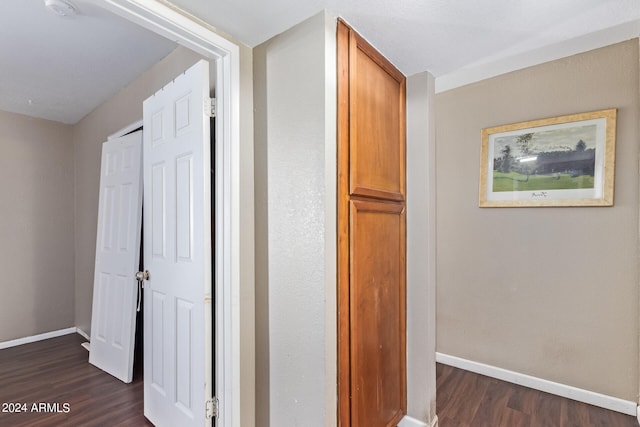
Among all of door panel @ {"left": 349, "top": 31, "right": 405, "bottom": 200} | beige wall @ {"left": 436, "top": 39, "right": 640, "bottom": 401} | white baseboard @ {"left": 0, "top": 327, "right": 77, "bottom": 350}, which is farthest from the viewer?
white baseboard @ {"left": 0, "top": 327, "right": 77, "bottom": 350}

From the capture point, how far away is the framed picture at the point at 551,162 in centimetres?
217

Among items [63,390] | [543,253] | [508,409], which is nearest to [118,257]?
[63,390]

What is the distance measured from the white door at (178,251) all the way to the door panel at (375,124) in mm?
748

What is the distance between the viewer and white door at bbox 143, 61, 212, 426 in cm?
161

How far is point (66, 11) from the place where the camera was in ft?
5.52

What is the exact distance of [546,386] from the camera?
233 cm

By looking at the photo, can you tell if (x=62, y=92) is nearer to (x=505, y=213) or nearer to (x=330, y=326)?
(x=330, y=326)

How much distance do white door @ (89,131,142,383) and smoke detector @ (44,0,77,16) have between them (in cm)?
95

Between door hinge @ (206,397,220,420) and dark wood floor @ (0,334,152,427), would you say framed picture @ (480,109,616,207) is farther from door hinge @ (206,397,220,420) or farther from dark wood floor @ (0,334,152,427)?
dark wood floor @ (0,334,152,427)

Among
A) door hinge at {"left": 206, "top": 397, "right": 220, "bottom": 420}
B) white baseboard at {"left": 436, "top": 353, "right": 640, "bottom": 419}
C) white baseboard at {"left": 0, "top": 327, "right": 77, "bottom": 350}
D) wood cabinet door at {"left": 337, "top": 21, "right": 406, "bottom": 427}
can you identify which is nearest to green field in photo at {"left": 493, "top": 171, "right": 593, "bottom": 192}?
wood cabinet door at {"left": 337, "top": 21, "right": 406, "bottom": 427}

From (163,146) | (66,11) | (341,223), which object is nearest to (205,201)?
(163,146)

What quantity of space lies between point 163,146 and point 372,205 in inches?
50.8

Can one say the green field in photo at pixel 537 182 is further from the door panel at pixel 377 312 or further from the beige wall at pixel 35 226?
the beige wall at pixel 35 226

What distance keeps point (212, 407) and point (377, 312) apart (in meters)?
0.96
